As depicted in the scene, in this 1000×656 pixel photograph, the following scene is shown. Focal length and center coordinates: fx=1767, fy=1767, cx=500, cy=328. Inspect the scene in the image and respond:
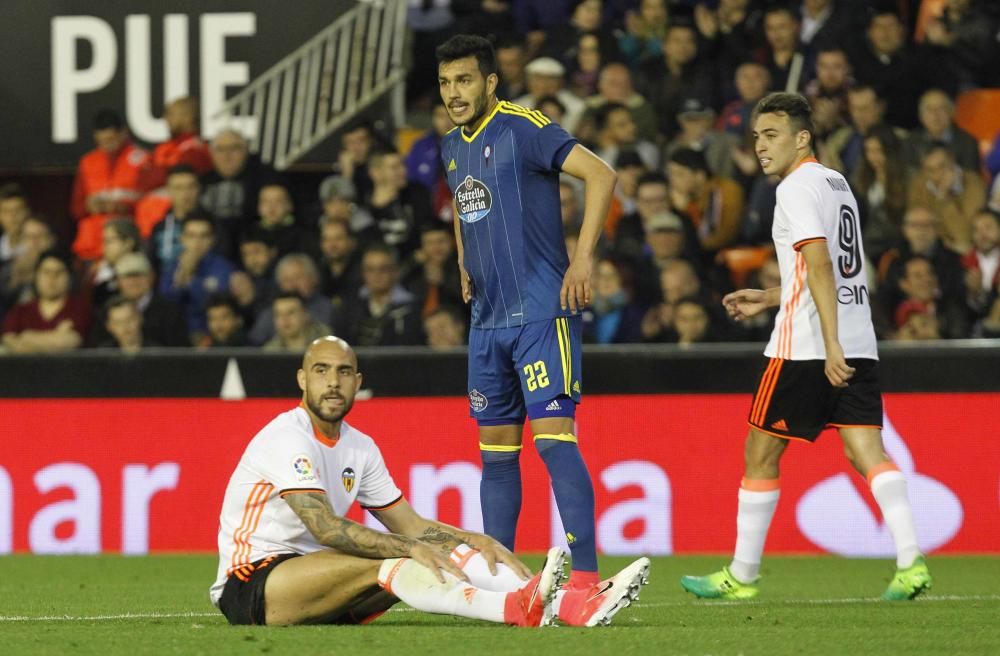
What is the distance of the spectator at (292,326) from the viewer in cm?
1174

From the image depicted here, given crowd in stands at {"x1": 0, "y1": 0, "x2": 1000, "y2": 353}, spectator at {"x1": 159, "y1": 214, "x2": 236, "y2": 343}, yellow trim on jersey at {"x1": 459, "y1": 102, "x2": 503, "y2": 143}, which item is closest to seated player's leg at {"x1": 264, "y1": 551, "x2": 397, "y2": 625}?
yellow trim on jersey at {"x1": 459, "y1": 102, "x2": 503, "y2": 143}

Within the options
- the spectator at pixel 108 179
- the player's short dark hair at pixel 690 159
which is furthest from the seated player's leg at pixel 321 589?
the spectator at pixel 108 179

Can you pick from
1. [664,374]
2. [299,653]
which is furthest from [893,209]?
[299,653]

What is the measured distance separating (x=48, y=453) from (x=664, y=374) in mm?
3831

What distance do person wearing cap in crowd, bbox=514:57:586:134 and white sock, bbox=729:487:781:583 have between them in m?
6.31

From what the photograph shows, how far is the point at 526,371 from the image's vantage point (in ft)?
21.9

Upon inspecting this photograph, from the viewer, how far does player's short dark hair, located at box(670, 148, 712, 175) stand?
12.5 metres

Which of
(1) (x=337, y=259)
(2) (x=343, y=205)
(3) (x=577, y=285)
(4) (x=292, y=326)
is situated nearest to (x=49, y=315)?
(4) (x=292, y=326)

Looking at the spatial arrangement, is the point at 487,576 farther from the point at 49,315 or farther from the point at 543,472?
the point at 49,315

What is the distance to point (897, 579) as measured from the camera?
23.3 feet

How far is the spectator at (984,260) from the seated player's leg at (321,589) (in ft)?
21.7

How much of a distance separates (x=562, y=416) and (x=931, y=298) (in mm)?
5456

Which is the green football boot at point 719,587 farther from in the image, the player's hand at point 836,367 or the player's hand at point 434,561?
the player's hand at point 434,561

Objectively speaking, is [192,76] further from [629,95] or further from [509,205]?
[509,205]
